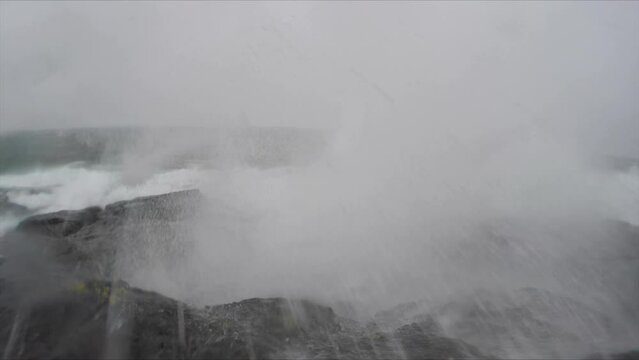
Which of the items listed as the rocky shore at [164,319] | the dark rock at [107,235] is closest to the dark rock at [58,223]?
the dark rock at [107,235]

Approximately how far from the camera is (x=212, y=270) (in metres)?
38.7

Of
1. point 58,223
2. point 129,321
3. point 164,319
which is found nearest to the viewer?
point 129,321

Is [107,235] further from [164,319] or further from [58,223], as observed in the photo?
[164,319]

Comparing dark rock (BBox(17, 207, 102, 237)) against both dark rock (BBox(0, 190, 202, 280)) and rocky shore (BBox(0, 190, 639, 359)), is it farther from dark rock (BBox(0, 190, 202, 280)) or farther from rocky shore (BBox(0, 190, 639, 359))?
rocky shore (BBox(0, 190, 639, 359))

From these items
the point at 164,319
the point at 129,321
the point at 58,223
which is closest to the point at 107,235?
the point at 58,223

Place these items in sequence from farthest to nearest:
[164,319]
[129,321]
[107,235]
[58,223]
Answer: [58,223] → [107,235] → [164,319] → [129,321]

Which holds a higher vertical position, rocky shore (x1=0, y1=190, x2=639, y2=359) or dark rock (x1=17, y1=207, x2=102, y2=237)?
dark rock (x1=17, y1=207, x2=102, y2=237)

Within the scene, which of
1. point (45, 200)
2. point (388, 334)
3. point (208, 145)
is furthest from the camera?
point (208, 145)

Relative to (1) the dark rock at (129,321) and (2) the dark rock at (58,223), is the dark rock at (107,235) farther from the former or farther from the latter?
(1) the dark rock at (129,321)

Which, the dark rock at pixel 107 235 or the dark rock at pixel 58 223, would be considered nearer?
the dark rock at pixel 107 235

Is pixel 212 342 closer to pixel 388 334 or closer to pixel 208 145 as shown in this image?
pixel 388 334

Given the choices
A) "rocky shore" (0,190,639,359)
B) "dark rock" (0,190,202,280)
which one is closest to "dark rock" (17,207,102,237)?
"dark rock" (0,190,202,280)

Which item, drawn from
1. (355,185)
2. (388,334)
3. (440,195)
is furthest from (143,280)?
(440,195)

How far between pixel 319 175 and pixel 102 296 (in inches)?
1788
